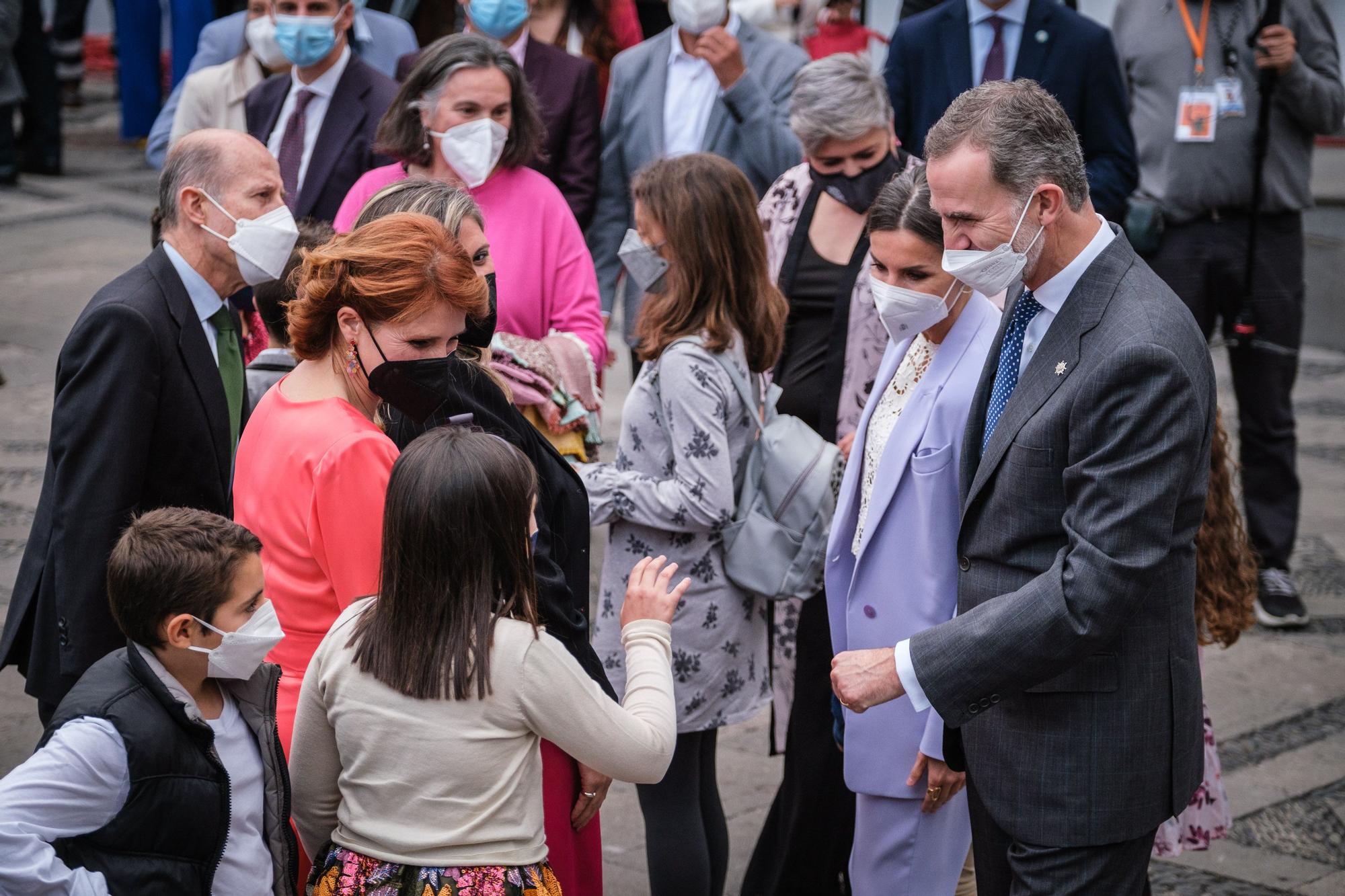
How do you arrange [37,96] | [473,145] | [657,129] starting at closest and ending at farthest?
[473,145] → [657,129] → [37,96]

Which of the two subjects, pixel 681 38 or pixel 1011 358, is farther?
pixel 681 38

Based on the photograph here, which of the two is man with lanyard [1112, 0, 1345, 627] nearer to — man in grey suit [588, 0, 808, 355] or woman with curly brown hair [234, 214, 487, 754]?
man in grey suit [588, 0, 808, 355]

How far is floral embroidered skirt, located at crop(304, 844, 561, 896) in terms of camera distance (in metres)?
2.33

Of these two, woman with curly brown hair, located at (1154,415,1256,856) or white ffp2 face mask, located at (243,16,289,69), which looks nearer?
woman with curly brown hair, located at (1154,415,1256,856)

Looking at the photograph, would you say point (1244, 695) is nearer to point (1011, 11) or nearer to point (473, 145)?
point (1011, 11)

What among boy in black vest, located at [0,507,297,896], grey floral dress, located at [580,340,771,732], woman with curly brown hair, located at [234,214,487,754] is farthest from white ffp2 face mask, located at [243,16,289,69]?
boy in black vest, located at [0,507,297,896]

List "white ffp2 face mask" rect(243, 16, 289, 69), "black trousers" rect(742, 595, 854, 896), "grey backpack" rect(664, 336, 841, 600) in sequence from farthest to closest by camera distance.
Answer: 1. "white ffp2 face mask" rect(243, 16, 289, 69)
2. "black trousers" rect(742, 595, 854, 896)
3. "grey backpack" rect(664, 336, 841, 600)

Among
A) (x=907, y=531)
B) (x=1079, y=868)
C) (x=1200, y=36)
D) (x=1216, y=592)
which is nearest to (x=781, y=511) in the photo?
(x=907, y=531)

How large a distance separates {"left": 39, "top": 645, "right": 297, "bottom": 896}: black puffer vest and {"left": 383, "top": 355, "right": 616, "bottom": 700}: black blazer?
2.15 feet

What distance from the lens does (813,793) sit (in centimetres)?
378

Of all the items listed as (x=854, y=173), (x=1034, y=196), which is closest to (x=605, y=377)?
(x=854, y=173)

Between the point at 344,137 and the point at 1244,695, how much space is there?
3767 mm

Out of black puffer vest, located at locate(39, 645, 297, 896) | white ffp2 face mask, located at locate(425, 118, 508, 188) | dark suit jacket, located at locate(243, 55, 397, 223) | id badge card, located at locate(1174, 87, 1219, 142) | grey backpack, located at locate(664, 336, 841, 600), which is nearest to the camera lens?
black puffer vest, located at locate(39, 645, 297, 896)

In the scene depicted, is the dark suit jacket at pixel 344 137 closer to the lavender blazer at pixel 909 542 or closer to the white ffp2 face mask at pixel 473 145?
the white ffp2 face mask at pixel 473 145
